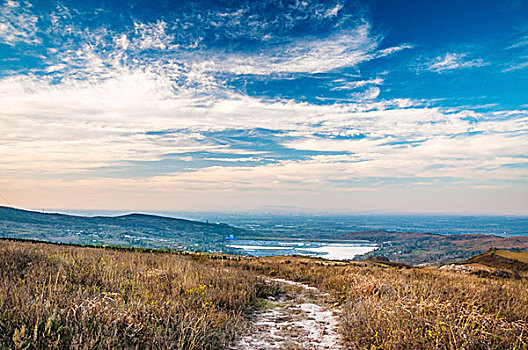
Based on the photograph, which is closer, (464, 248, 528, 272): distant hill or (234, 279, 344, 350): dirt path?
(234, 279, 344, 350): dirt path

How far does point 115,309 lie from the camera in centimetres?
585

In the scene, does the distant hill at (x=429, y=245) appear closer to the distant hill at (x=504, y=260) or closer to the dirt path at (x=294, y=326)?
the distant hill at (x=504, y=260)

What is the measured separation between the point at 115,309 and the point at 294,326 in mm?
4221

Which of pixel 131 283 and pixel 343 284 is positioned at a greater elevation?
pixel 131 283

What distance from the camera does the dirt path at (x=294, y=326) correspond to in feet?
21.4

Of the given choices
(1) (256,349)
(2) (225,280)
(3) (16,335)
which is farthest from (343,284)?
(3) (16,335)

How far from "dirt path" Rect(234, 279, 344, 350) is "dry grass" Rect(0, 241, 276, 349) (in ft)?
1.60

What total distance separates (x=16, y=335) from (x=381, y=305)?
7003mm

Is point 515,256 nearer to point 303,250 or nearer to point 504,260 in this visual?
point 504,260

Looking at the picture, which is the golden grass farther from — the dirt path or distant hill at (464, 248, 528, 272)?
the dirt path

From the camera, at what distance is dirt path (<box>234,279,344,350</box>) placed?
6523 mm

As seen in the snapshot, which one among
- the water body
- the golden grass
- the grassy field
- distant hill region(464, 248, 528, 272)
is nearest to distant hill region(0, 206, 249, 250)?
the water body

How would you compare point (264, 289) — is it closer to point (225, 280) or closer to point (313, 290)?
point (225, 280)

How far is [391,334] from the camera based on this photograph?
20.3 feet
